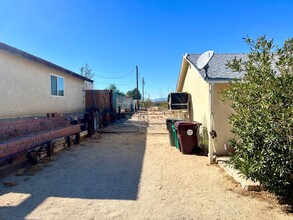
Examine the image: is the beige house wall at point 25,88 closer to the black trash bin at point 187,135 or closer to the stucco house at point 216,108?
the black trash bin at point 187,135

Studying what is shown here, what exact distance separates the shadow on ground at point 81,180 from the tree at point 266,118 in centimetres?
235

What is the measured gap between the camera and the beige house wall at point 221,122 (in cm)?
732

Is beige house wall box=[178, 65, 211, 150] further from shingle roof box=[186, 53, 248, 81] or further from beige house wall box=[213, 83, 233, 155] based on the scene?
shingle roof box=[186, 53, 248, 81]

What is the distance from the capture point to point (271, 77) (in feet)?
12.2

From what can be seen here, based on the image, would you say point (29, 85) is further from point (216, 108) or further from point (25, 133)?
point (216, 108)

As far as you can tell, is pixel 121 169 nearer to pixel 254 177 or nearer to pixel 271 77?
pixel 254 177

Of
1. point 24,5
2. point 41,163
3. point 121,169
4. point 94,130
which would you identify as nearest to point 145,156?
point 121,169

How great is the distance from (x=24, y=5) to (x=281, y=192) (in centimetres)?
1085

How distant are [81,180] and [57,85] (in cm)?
809

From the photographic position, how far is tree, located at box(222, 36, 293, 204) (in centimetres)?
347

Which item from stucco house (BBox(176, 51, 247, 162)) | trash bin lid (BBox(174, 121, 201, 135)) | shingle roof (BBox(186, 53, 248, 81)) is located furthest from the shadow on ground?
shingle roof (BBox(186, 53, 248, 81))

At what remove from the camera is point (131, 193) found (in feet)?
15.3

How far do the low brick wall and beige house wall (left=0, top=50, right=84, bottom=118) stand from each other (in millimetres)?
527

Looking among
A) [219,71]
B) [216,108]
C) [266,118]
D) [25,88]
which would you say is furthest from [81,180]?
[219,71]
